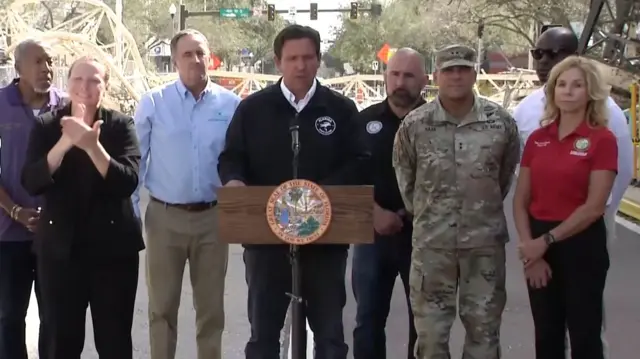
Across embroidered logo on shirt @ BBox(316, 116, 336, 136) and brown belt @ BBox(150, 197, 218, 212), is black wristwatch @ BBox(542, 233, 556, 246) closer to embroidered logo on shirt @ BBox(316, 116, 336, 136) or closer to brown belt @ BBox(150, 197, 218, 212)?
embroidered logo on shirt @ BBox(316, 116, 336, 136)

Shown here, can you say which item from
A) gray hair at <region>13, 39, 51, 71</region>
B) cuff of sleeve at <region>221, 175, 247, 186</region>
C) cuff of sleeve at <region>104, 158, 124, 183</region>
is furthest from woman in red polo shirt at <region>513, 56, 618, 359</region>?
gray hair at <region>13, 39, 51, 71</region>

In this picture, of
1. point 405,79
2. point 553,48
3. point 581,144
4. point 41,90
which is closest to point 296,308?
point 581,144

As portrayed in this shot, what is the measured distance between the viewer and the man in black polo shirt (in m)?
5.11

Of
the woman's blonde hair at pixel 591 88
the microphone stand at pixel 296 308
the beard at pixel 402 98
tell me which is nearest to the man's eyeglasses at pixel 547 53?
the woman's blonde hair at pixel 591 88

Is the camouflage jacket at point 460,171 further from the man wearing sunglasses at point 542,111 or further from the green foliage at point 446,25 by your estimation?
the green foliage at point 446,25

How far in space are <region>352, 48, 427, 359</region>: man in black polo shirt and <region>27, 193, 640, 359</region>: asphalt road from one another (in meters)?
1.01

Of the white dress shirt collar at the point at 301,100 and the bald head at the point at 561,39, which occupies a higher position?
the bald head at the point at 561,39

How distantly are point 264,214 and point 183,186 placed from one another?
4.31 feet

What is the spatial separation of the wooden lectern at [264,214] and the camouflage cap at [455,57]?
93 cm

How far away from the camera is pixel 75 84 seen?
436 cm

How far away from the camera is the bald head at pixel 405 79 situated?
16.9 ft

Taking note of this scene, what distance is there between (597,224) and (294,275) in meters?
1.56

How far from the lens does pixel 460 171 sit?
4.36m

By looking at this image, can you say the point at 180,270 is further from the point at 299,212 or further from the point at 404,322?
the point at 404,322
